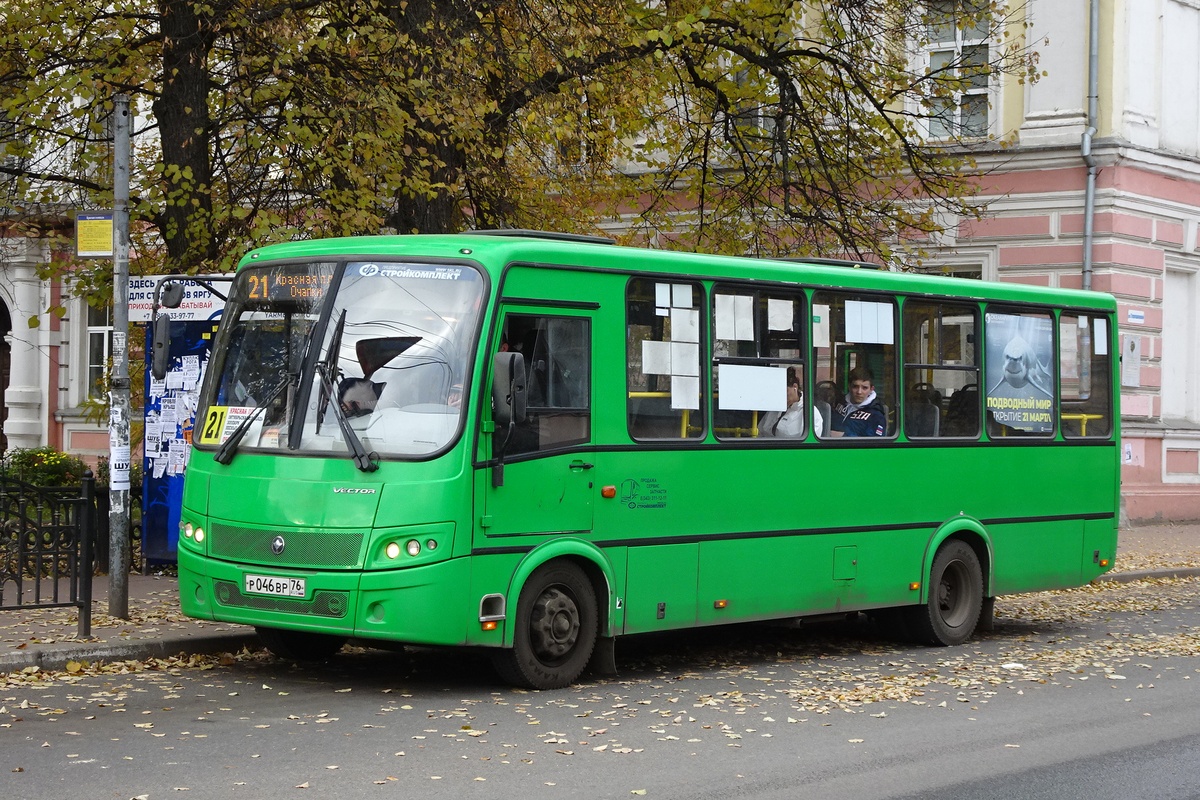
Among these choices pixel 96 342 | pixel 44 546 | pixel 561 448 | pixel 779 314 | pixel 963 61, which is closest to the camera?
pixel 561 448

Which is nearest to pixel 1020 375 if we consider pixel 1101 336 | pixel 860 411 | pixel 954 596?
pixel 1101 336

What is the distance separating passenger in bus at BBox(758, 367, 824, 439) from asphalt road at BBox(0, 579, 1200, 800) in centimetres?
164

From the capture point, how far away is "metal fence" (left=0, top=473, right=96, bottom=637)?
35.8 feet

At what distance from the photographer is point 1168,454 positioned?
26359 millimetres

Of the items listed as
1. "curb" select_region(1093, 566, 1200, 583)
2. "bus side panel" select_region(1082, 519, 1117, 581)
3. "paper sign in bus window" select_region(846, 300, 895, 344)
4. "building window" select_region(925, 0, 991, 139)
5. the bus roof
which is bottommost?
"curb" select_region(1093, 566, 1200, 583)

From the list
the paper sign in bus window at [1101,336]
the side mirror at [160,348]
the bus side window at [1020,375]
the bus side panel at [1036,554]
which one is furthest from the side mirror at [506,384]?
the paper sign in bus window at [1101,336]

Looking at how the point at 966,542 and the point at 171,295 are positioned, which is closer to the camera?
the point at 171,295

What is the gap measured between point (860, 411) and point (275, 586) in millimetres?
4788

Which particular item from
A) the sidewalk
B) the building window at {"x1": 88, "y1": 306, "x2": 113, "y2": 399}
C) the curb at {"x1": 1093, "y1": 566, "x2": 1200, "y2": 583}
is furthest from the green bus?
the building window at {"x1": 88, "y1": 306, "x2": 113, "y2": 399}

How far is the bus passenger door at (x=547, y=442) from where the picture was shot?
991 centimetres

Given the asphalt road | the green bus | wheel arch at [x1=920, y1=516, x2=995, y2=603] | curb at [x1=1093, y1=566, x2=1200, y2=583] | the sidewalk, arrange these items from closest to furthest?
the asphalt road, the green bus, the sidewalk, wheel arch at [x1=920, y1=516, x2=995, y2=603], curb at [x1=1093, y1=566, x2=1200, y2=583]

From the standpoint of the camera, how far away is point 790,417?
1187 cm

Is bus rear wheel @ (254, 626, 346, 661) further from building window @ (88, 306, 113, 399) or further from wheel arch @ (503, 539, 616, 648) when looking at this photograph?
building window @ (88, 306, 113, 399)

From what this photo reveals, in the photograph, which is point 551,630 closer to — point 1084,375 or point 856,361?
point 856,361
